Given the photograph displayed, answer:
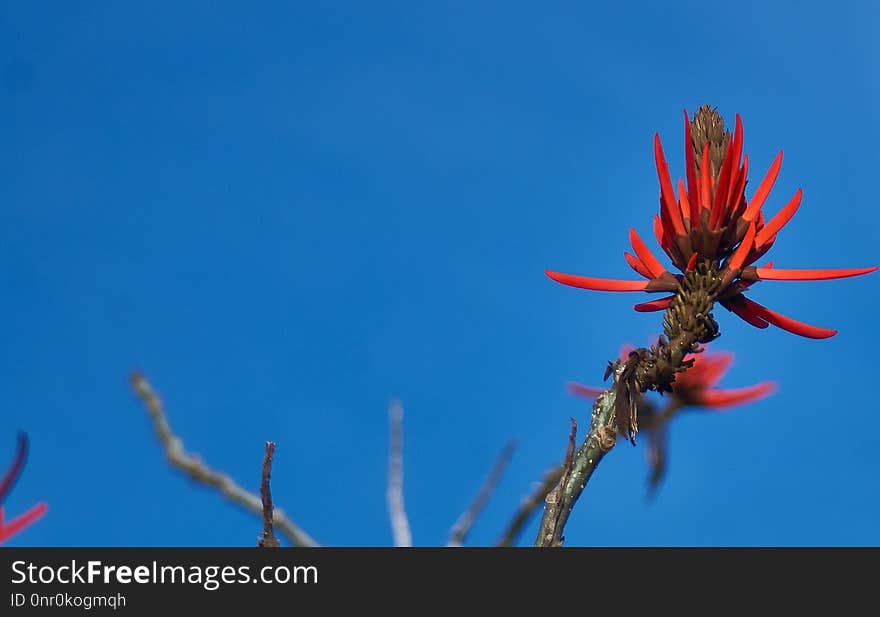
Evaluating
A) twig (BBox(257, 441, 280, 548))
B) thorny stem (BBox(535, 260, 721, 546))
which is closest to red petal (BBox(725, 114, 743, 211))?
thorny stem (BBox(535, 260, 721, 546))

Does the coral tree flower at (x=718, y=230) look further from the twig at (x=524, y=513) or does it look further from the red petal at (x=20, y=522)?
the red petal at (x=20, y=522)

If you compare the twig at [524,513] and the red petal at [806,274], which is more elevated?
the red petal at [806,274]

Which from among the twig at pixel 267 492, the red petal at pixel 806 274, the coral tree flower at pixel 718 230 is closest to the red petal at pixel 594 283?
the coral tree flower at pixel 718 230

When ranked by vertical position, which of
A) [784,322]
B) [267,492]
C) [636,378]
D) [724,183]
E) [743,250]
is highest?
[724,183]

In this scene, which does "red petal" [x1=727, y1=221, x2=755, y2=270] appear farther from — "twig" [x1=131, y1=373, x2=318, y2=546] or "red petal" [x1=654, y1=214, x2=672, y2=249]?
"twig" [x1=131, y1=373, x2=318, y2=546]

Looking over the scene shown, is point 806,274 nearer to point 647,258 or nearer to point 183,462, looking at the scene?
point 647,258

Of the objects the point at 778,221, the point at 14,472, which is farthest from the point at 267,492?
the point at 778,221
